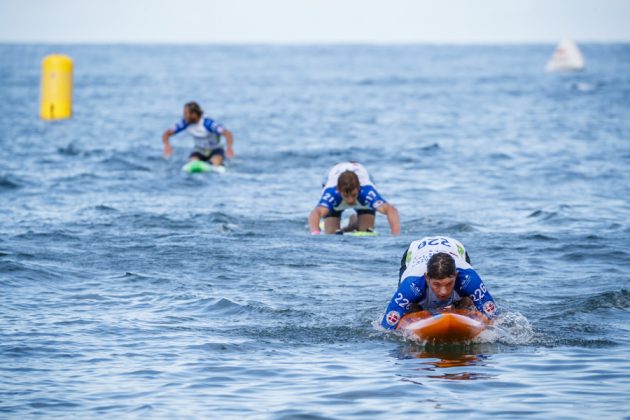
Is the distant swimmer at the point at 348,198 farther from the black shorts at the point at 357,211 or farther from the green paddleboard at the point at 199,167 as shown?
the green paddleboard at the point at 199,167

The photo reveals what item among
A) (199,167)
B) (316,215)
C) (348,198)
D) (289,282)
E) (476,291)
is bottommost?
(289,282)

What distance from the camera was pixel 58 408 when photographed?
841cm

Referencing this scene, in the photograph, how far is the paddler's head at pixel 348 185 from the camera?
14562mm

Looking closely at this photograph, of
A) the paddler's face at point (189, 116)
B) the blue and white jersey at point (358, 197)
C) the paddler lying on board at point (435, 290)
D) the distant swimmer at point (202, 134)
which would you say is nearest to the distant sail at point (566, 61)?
the distant swimmer at point (202, 134)

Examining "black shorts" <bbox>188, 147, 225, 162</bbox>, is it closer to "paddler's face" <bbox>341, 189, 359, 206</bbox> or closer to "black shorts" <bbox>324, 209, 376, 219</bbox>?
"black shorts" <bbox>324, 209, 376, 219</bbox>

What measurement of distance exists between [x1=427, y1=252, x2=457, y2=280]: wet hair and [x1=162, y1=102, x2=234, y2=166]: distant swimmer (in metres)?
13.8

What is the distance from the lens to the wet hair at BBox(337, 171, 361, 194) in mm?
14562

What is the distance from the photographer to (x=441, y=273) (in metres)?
9.53

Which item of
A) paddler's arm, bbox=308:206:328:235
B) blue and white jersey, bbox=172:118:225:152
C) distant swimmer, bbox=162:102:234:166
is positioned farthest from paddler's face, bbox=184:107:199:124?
paddler's arm, bbox=308:206:328:235

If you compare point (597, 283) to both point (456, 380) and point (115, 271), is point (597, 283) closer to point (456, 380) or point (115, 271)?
point (456, 380)

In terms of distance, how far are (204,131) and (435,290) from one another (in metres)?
14.6

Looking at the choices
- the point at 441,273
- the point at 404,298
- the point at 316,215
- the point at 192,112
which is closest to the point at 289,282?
the point at 316,215

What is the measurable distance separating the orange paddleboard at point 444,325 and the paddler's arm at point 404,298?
0.07 metres

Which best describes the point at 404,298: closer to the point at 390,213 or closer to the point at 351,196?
the point at 351,196
